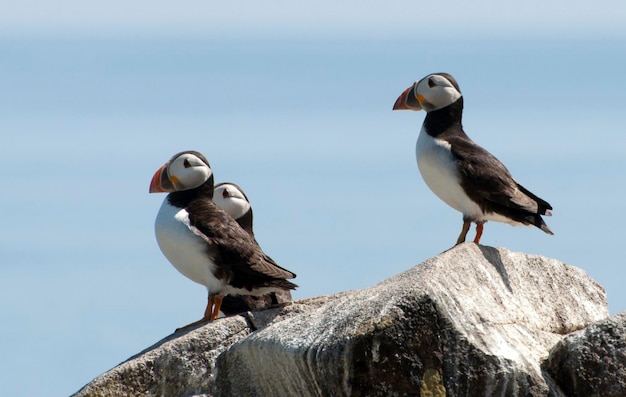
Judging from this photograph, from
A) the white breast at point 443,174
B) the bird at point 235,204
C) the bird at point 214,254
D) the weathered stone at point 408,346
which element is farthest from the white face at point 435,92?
the weathered stone at point 408,346

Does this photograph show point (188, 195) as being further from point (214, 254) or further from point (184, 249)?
point (214, 254)

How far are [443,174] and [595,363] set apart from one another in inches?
122

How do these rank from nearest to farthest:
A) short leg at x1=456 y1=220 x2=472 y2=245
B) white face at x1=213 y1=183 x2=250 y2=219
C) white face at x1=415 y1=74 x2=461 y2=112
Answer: short leg at x1=456 y1=220 x2=472 y2=245 → white face at x1=415 y1=74 x2=461 y2=112 → white face at x1=213 y1=183 x2=250 y2=219

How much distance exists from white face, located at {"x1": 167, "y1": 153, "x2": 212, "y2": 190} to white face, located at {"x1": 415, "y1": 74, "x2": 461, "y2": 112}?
218 centimetres

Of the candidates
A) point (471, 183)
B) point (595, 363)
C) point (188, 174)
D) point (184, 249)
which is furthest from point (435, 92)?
point (595, 363)

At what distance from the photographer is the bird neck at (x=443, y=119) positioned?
35.1 ft

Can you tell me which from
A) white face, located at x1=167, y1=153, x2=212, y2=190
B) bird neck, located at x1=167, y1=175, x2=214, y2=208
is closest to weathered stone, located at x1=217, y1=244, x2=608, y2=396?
bird neck, located at x1=167, y1=175, x2=214, y2=208

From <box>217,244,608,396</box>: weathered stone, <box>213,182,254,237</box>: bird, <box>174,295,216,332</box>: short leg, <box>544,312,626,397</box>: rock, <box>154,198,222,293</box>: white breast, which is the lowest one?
<box>544,312,626,397</box>: rock

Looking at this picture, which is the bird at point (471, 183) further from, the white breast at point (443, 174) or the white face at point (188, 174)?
the white face at point (188, 174)

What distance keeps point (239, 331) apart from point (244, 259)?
0.83 meters

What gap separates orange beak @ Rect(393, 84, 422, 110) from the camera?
11.1 meters

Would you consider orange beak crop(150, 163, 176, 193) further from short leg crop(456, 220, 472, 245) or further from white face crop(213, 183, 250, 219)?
short leg crop(456, 220, 472, 245)

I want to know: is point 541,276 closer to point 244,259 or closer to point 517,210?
point 517,210

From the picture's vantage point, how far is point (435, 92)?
10984 millimetres
